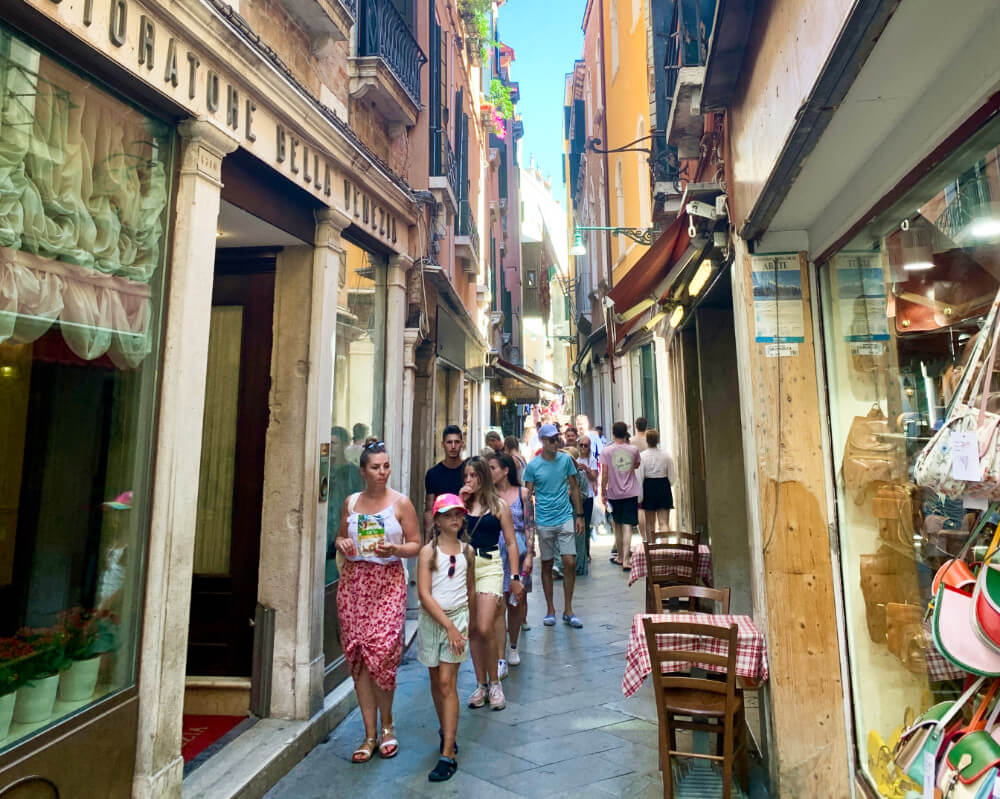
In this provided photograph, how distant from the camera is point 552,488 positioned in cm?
609

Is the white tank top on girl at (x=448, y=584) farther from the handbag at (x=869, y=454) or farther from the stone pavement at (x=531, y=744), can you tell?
the handbag at (x=869, y=454)

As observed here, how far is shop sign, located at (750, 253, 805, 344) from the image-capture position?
3.32 m

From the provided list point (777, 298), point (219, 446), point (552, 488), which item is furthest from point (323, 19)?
point (552, 488)

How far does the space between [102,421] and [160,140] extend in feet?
4.72

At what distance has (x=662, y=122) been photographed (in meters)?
7.01

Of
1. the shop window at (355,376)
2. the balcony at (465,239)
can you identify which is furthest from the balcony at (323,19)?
the balcony at (465,239)

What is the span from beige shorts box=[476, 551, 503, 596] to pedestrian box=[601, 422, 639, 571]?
4.11m

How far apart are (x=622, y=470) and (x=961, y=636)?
6.25 m

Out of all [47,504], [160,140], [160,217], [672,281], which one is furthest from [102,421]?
[672,281]

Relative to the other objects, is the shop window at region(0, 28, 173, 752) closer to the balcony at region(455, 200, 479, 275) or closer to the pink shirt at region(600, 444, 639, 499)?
the pink shirt at region(600, 444, 639, 499)

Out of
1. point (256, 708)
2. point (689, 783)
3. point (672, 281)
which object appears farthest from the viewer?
point (672, 281)

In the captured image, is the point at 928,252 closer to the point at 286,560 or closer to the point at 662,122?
the point at 286,560

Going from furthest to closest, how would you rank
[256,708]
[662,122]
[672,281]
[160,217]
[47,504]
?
[662,122]
[672,281]
[256,708]
[160,217]
[47,504]

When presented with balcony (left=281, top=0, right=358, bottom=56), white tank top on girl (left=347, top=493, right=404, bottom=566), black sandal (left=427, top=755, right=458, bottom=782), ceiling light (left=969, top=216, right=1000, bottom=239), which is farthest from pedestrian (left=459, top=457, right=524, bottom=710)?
balcony (left=281, top=0, right=358, bottom=56)
